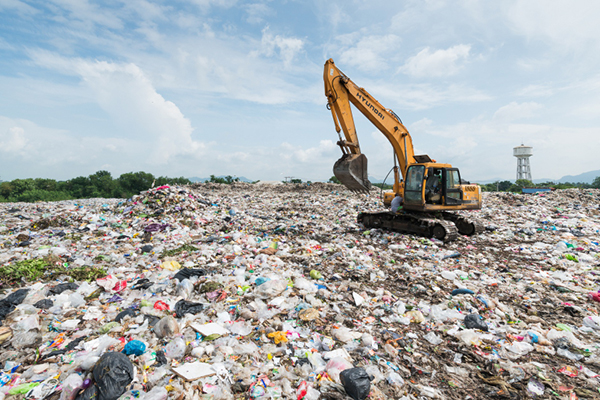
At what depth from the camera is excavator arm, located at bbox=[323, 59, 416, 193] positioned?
7.21 meters

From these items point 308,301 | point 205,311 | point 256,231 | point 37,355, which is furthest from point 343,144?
point 37,355

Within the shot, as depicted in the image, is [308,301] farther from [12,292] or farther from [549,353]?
Answer: [12,292]

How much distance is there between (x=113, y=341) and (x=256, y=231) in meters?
5.50

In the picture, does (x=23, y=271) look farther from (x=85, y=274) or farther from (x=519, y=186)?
(x=519, y=186)

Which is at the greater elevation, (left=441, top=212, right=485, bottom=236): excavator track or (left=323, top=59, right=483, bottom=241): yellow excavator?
(left=323, top=59, right=483, bottom=241): yellow excavator

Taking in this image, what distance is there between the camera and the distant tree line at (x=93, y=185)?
28.0 metres

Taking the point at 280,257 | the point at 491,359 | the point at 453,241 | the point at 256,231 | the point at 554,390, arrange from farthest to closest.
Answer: the point at 256,231 < the point at 453,241 < the point at 280,257 < the point at 491,359 < the point at 554,390

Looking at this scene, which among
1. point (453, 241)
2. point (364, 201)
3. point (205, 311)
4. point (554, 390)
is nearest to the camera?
point (554, 390)

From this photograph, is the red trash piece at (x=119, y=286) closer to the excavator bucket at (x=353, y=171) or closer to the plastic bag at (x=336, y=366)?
the plastic bag at (x=336, y=366)

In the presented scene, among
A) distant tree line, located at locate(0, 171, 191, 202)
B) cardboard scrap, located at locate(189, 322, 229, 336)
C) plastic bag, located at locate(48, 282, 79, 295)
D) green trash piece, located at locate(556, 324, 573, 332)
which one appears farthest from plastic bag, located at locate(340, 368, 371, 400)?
distant tree line, located at locate(0, 171, 191, 202)

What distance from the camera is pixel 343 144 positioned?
Result: 729 cm

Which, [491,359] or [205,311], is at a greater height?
[205,311]

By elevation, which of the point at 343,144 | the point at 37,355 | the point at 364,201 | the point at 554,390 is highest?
the point at 343,144

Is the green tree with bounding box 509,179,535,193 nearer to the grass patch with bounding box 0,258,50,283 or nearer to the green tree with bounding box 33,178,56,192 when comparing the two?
the grass patch with bounding box 0,258,50,283
